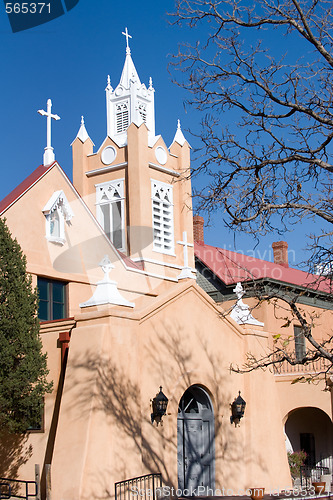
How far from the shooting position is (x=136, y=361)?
51.4ft

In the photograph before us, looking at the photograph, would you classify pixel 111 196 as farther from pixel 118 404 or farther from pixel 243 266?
pixel 118 404

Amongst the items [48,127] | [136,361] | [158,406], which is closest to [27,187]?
[48,127]

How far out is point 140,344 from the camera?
15953mm

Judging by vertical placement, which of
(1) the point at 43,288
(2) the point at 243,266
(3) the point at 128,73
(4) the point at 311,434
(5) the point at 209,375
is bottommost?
(4) the point at 311,434

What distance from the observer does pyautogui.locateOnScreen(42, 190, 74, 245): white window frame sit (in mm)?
19500

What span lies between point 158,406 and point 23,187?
7.38 m

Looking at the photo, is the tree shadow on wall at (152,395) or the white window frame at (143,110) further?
the white window frame at (143,110)

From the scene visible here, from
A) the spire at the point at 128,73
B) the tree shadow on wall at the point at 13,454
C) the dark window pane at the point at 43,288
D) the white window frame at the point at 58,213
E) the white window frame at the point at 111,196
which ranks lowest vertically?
the tree shadow on wall at the point at 13,454

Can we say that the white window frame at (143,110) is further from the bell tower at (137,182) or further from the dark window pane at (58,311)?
the dark window pane at (58,311)

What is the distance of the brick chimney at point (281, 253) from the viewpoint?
3822 centimetres

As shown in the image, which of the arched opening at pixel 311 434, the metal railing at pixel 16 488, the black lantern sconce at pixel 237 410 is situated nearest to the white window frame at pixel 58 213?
the black lantern sconce at pixel 237 410

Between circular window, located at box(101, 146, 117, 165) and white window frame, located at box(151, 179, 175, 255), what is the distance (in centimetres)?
199

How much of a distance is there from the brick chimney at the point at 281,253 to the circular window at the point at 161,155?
39.0 feet

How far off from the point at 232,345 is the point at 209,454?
3098mm
